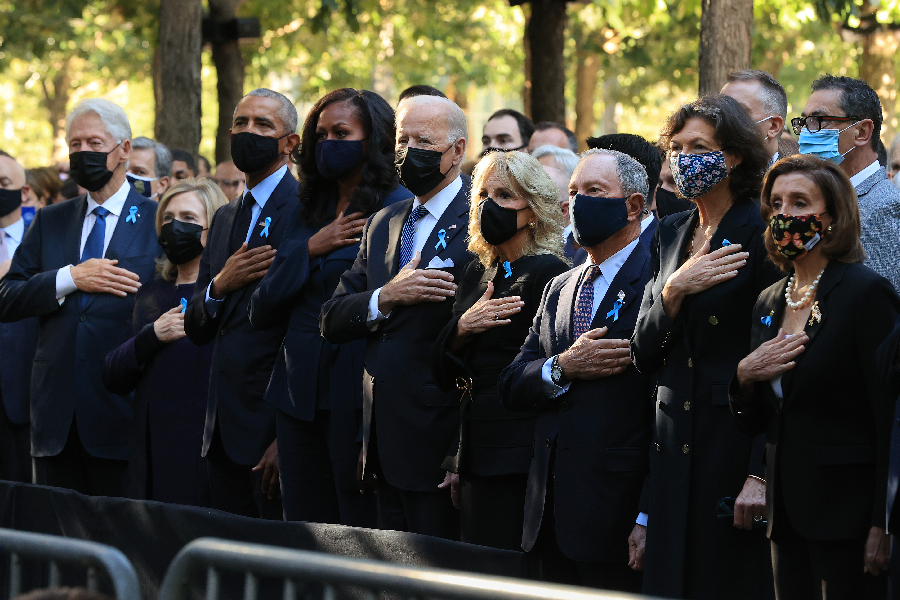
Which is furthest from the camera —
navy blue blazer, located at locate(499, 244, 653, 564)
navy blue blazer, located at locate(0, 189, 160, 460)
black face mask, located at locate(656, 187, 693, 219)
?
navy blue blazer, located at locate(0, 189, 160, 460)

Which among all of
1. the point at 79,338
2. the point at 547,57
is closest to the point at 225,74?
the point at 547,57

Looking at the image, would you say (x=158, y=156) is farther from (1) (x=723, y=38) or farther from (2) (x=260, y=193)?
(1) (x=723, y=38)

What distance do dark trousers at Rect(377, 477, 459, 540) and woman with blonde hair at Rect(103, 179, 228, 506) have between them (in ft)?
4.64

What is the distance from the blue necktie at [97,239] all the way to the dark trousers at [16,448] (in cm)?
135

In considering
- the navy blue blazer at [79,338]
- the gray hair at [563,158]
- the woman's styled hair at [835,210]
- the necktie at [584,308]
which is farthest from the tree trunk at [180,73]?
the woman's styled hair at [835,210]

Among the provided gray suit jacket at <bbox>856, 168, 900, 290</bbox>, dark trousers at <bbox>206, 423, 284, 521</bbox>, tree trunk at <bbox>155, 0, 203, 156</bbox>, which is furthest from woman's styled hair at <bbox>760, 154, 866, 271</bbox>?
tree trunk at <bbox>155, 0, 203, 156</bbox>

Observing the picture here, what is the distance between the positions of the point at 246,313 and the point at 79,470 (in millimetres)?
1826

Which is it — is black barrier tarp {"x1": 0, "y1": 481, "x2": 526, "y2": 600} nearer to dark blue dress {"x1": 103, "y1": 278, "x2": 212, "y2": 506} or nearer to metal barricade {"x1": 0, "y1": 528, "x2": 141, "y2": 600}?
metal barricade {"x1": 0, "y1": 528, "x2": 141, "y2": 600}

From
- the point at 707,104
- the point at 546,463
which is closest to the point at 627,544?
the point at 546,463

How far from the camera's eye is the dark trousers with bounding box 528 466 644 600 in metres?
4.82

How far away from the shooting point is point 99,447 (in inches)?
279

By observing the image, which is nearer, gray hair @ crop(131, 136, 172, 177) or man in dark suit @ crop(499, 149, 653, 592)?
man in dark suit @ crop(499, 149, 653, 592)

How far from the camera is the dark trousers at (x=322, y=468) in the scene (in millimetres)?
5980

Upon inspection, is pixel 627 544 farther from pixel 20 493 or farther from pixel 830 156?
pixel 20 493
